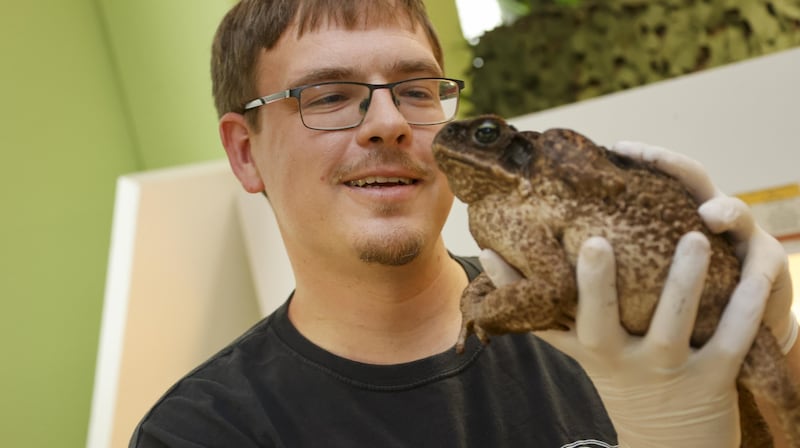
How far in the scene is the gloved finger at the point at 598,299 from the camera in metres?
0.83

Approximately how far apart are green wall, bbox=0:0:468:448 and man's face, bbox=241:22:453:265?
1.06m

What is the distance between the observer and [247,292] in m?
2.24

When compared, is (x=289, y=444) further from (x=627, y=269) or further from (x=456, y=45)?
(x=456, y=45)

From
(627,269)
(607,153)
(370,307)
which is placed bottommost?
(370,307)

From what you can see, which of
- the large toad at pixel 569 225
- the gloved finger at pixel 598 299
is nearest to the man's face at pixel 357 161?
the large toad at pixel 569 225

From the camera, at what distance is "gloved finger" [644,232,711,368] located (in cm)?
82

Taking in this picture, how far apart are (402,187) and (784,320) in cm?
60

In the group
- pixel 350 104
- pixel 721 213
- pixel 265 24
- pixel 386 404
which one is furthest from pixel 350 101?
pixel 721 213

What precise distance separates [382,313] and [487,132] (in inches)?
19.9

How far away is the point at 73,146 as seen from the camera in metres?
2.30

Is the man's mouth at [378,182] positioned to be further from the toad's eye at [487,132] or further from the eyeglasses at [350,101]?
the toad's eye at [487,132]

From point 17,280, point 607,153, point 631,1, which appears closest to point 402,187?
point 607,153

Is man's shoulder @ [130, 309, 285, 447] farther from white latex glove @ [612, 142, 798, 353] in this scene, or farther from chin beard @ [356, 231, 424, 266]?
white latex glove @ [612, 142, 798, 353]

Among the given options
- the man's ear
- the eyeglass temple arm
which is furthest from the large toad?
the man's ear
